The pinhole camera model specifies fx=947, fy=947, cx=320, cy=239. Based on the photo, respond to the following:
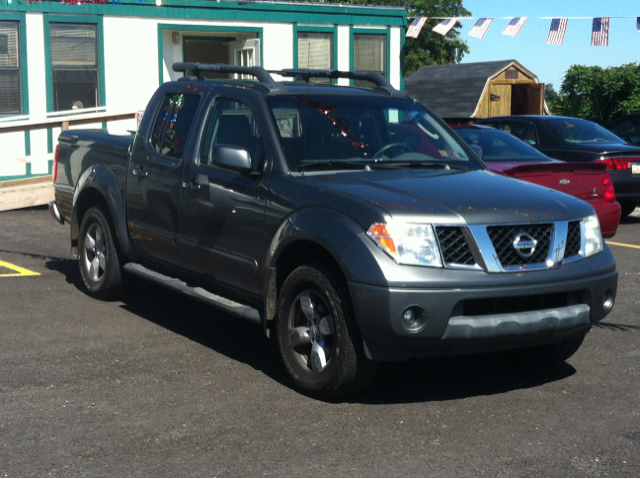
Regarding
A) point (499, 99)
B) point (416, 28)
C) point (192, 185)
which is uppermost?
point (416, 28)

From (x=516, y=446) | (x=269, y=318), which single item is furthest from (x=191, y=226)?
(x=516, y=446)

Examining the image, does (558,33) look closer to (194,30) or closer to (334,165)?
(194,30)

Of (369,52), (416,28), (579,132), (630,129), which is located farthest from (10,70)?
(630,129)

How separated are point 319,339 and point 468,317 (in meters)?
0.90

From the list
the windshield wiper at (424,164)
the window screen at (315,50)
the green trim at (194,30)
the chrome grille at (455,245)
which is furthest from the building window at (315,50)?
the chrome grille at (455,245)

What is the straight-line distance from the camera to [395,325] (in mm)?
4875

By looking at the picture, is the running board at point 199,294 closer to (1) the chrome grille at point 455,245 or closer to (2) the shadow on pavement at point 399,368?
(2) the shadow on pavement at point 399,368

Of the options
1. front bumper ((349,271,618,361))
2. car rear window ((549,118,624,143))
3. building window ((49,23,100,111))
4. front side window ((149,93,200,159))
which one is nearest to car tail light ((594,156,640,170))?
car rear window ((549,118,624,143))

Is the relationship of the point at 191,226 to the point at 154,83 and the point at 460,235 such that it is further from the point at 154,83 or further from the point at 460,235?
the point at 154,83

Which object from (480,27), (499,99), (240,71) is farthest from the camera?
(499,99)

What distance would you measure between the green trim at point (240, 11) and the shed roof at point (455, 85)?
12888 millimetres

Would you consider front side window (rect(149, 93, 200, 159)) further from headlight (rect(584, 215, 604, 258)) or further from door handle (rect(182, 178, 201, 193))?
headlight (rect(584, 215, 604, 258))

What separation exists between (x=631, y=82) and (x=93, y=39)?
58.2 ft

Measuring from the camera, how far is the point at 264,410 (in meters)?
5.13
